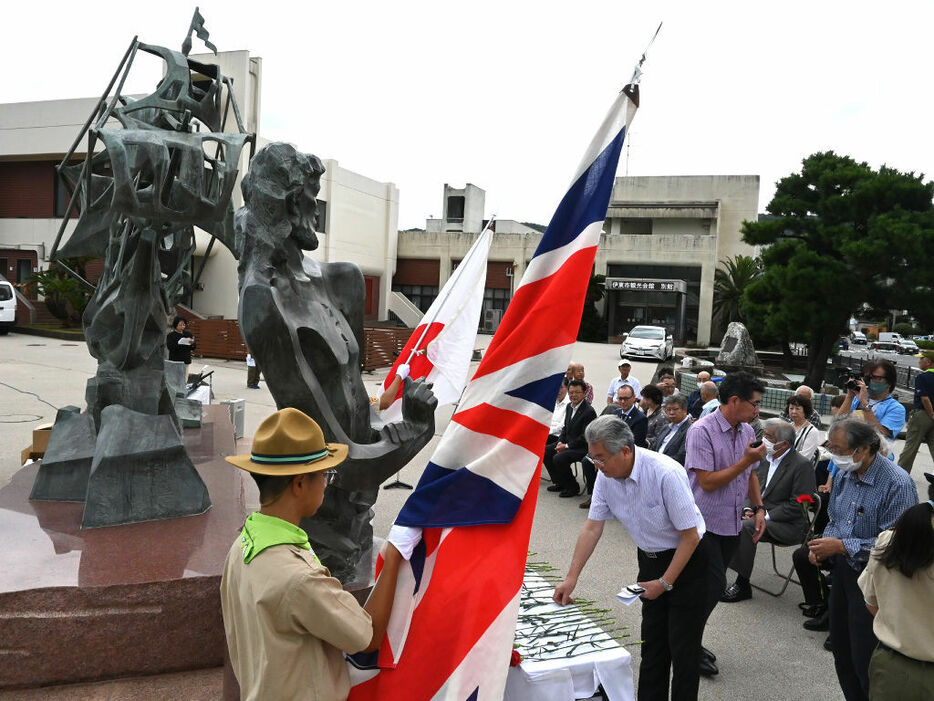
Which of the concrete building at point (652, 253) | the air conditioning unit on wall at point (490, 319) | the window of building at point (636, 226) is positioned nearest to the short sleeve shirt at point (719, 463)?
the air conditioning unit on wall at point (490, 319)

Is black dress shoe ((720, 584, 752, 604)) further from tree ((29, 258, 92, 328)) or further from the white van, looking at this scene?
the white van

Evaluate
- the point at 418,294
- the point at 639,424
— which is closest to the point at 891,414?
the point at 639,424

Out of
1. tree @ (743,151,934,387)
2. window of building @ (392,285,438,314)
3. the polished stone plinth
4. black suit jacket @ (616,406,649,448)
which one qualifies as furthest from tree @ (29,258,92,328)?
the polished stone plinth

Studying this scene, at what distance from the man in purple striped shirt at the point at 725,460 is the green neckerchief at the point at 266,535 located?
3.05 meters

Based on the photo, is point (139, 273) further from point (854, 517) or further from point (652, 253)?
point (652, 253)

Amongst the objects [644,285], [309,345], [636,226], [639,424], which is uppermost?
[636,226]

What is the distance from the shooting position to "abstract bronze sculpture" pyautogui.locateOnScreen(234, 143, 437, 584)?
3.17 meters

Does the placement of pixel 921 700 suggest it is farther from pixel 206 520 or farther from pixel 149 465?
pixel 149 465

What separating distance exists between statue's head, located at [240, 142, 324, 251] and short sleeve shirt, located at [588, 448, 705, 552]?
1917mm

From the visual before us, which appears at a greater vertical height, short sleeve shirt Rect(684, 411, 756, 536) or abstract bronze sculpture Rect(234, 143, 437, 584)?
abstract bronze sculpture Rect(234, 143, 437, 584)

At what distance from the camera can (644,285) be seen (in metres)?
35.9

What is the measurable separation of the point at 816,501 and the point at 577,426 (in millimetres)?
3292

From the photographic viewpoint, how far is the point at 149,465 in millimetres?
4527

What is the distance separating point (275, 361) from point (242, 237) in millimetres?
592
